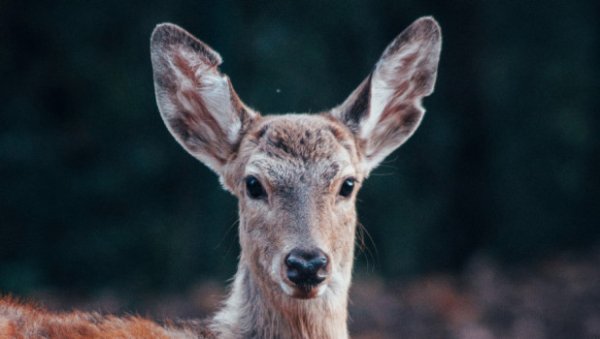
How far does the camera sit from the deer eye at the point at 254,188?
5449mm

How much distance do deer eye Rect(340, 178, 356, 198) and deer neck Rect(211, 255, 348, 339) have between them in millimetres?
523

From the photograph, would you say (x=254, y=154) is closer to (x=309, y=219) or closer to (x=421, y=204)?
(x=309, y=219)

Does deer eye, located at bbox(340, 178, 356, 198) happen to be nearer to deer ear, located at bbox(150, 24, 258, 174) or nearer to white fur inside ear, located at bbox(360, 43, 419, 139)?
white fur inside ear, located at bbox(360, 43, 419, 139)

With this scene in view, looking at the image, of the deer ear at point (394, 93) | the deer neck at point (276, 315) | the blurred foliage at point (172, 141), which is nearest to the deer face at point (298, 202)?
the deer neck at point (276, 315)

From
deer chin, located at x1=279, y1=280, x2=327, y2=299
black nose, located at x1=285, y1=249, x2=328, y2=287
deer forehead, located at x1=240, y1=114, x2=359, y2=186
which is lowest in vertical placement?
deer chin, located at x1=279, y1=280, x2=327, y2=299

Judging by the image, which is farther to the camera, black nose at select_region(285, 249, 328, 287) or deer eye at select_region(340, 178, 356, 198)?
deer eye at select_region(340, 178, 356, 198)

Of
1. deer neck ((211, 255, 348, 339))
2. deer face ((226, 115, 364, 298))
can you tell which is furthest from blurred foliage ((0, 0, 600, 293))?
deer neck ((211, 255, 348, 339))

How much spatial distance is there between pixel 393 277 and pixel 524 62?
11.5 ft

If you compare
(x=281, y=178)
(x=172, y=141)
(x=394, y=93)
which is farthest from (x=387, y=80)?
(x=172, y=141)

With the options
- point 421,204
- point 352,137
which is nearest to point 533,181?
point 421,204

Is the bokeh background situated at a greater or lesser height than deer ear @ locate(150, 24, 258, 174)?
lesser

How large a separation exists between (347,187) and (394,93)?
3.20ft

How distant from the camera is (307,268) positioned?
4945 mm

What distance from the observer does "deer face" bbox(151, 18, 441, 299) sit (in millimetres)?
5188
